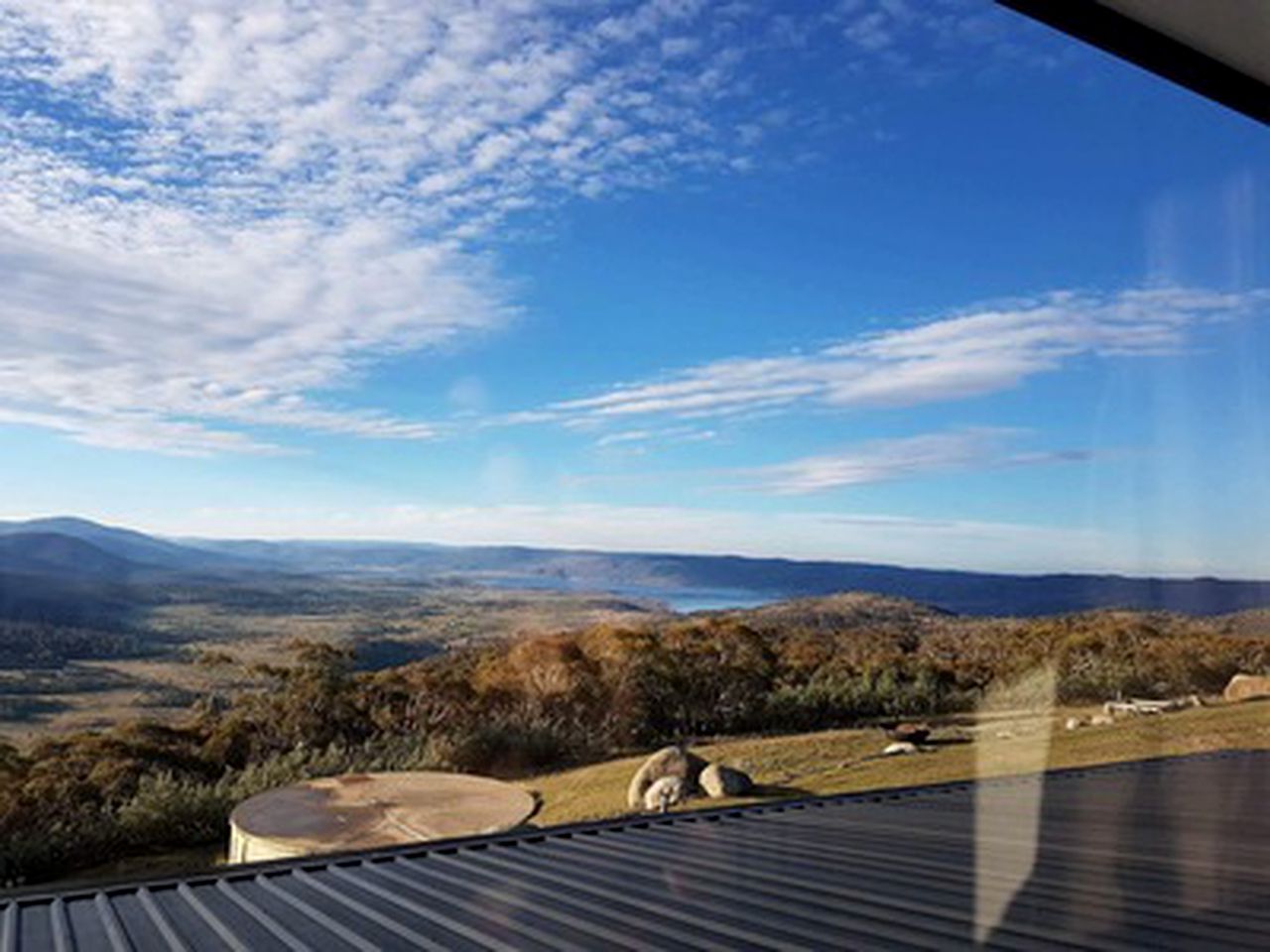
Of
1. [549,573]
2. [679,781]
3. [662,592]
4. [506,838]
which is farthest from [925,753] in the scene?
[506,838]

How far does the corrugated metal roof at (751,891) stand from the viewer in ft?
4.32

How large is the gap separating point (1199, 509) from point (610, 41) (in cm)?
501

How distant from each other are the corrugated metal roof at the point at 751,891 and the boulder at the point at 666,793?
2813 mm

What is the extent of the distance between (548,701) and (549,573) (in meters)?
1.84

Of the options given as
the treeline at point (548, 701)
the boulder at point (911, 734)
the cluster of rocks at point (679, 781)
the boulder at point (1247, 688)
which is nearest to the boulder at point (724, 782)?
the cluster of rocks at point (679, 781)

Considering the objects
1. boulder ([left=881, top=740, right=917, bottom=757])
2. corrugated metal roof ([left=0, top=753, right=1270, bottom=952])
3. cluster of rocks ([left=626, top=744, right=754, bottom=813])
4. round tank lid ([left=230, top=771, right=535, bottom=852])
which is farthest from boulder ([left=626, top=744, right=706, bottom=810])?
corrugated metal roof ([left=0, top=753, right=1270, bottom=952])

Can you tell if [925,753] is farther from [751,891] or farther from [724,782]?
[751,891]

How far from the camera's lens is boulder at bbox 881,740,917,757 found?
5.93 meters

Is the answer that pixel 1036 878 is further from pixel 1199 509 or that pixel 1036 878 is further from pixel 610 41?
pixel 610 41

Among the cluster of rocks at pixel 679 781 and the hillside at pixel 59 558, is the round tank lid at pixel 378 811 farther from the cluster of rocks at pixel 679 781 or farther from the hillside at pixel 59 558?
the hillside at pixel 59 558

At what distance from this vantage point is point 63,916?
4.83 ft

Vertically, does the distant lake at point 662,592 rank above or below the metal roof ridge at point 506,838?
above

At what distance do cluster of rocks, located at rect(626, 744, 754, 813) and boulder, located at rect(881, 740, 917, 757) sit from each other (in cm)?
116

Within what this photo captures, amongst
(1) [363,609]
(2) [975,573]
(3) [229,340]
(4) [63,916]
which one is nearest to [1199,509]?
(2) [975,573]
